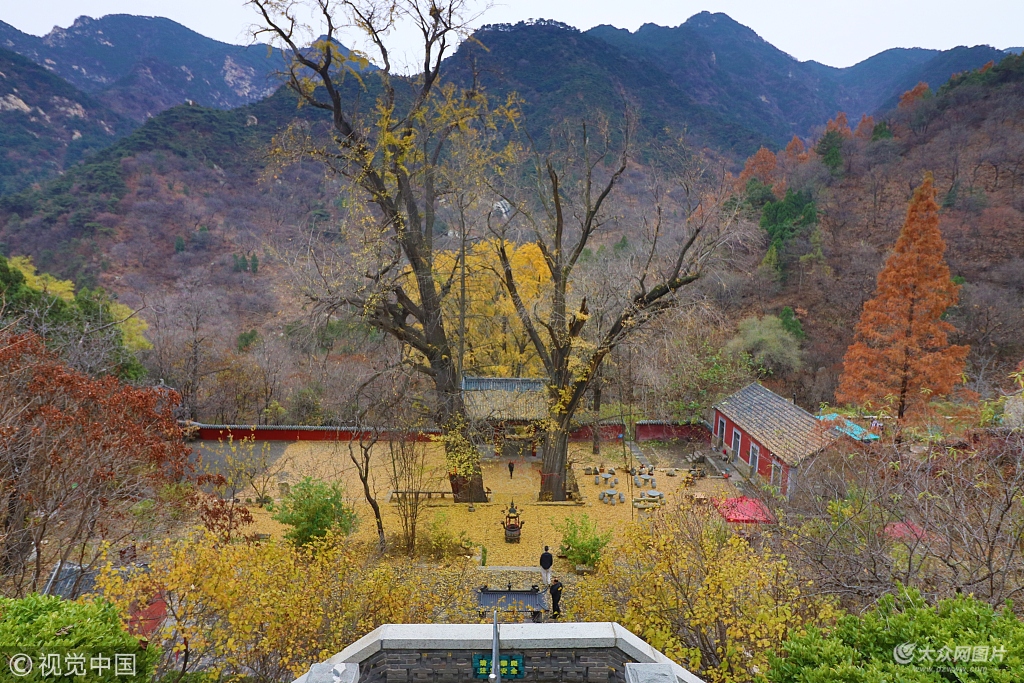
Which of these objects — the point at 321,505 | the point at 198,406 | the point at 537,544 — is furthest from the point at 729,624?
the point at 198,406

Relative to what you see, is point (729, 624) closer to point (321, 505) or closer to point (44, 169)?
point (321, 505)

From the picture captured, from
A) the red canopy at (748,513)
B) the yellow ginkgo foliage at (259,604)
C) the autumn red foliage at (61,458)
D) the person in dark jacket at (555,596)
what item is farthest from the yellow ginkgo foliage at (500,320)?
the yellow ginkgo foliage at (259,604)

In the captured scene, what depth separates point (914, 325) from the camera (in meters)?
17.8

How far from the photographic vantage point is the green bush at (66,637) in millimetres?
4211

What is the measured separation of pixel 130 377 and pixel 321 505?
11.9 meters

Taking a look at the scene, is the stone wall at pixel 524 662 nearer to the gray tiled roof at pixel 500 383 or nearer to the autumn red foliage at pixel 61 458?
the autumn red foliage at pixel 61 458

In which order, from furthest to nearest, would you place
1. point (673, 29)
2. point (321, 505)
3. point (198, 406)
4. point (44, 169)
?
Answer: point (673, 29) < point (44, 169) < point (198, 406) < point (321, 505)

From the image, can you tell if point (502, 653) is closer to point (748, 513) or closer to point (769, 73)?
point (748, 513)

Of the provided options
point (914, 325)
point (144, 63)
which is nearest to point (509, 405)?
point (914, 325)

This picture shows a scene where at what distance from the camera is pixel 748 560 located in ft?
24.1

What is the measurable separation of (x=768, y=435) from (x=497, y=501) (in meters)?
9.47

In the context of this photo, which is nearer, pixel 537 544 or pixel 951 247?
pixel 537 544

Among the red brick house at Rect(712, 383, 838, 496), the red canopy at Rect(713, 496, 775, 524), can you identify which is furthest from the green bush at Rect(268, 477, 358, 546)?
the red brick house at Rect(712, 383, 838, 496)

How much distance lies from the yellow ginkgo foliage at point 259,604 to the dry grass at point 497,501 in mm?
→ 5060
